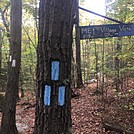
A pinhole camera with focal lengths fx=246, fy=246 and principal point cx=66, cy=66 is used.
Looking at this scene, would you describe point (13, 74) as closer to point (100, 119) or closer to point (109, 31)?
point (100, 119)

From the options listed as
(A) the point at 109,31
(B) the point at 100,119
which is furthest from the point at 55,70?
(B) the point at 100,119

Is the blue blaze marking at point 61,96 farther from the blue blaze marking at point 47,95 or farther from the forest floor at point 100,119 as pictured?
the forest floor at point 100,119

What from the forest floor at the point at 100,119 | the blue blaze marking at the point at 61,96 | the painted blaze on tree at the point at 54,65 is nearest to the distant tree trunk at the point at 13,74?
the forest floor at the point at 100,119

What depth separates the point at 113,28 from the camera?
13.4 ft

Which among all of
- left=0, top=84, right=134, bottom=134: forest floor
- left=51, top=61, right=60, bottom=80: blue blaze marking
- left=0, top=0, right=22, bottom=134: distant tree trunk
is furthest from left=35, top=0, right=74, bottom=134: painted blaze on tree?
left=0, top=0, right=22, bottom=134: distant tree trunk

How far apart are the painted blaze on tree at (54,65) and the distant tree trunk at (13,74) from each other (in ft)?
15.4

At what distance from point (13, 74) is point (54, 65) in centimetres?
484

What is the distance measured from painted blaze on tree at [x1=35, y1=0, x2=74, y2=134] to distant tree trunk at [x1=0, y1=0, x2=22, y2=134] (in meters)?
4.69

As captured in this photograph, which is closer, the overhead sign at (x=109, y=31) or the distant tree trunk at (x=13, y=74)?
the overhead sign at (x=109, y=31)

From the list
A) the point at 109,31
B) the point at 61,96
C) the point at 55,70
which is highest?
the point at 109,31

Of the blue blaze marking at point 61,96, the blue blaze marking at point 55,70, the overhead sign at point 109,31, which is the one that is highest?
the overhead sign at point 109,31

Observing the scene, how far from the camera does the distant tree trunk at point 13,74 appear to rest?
7.19 m

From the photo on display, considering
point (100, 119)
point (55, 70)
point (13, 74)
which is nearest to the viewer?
point (55, 70)

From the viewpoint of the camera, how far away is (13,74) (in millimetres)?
7207
